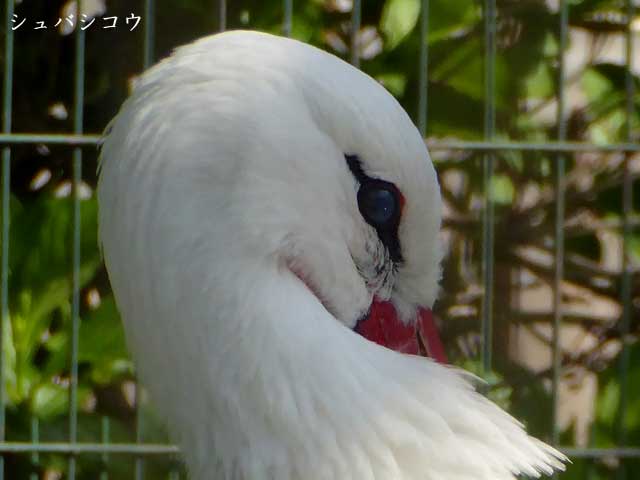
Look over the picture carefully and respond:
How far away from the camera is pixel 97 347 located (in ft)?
7.16

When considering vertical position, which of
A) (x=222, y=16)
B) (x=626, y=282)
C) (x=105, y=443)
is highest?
(x=222, y=16)

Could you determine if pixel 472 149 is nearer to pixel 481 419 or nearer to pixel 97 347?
pixel 97 347

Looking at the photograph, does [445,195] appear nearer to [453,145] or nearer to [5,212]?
[453,145]

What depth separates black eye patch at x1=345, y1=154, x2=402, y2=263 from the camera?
1.20m

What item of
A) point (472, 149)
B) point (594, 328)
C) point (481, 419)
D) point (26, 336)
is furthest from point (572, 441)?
point (481, 419)

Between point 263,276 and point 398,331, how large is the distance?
253 mm

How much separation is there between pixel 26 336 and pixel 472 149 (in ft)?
2.95

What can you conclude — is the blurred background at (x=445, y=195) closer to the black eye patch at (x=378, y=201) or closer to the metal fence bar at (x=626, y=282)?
the metal fence bar at (x=626, y=282)

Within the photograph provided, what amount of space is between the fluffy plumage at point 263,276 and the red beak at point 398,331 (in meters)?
0.12

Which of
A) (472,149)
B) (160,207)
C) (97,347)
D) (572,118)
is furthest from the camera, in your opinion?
(572,118)

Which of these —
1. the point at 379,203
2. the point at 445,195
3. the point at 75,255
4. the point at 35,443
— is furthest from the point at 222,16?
the point at 379,203

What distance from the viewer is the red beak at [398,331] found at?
130 centimetres

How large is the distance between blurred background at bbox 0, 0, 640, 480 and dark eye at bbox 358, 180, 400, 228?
31.0 inches

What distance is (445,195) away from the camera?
2.52 m
